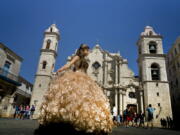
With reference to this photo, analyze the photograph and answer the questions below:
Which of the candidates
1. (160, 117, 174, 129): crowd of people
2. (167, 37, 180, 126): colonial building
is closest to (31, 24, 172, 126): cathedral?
(160, 117, 174, 129): crowd of people

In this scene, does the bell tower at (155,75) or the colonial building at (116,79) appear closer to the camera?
the bell tower at (155,75)

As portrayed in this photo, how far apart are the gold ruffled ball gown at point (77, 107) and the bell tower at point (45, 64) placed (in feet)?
54.4

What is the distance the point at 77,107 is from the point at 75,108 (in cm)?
4

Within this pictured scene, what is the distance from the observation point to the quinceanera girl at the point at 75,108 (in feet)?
7.53

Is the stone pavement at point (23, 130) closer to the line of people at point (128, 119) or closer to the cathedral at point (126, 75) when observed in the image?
the line of people at point (128, 119)

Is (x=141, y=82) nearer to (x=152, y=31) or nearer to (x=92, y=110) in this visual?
(x=152, y=31)

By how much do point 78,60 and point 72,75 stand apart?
0.53m

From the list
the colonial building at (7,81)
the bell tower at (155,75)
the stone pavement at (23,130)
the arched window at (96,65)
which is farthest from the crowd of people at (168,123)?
the colonial building at (7,81)

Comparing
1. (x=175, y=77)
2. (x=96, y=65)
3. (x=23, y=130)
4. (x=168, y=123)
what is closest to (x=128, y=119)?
(x=168, y=123)

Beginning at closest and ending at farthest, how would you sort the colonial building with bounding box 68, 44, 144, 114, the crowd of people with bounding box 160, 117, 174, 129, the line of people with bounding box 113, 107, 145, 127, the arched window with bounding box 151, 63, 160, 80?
the line of people with bounding box 113, 107, 145, 127, the crowd of people with bounding box 160, 117, 174, 129, the colonial building with bounding box 68, 44, 144, 114, the arched window with bounding box 151, 63, 160, 80

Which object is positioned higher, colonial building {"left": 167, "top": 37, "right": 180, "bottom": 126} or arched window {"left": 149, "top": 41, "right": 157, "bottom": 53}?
arched window {"left": 149, "top": 41, "right": 157, "bottom": 53}

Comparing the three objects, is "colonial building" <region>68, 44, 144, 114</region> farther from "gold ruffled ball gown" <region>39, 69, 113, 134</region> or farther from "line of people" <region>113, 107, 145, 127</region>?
"gold ruffled ball gown" <region>39, 69, 113, 134</region>

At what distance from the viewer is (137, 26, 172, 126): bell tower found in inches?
666

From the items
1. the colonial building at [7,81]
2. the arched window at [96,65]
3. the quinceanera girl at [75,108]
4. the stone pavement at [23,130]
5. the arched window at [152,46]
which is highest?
the arched window at [152,46]
